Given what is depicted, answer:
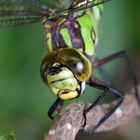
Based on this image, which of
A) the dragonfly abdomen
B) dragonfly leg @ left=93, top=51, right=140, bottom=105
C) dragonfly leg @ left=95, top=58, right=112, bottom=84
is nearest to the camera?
the dragonfly abdomen

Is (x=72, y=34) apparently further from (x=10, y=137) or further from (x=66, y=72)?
(x=10, y=137)

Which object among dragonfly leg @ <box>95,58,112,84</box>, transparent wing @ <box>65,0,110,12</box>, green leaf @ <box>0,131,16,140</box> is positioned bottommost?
dragonfly leg @ <box>95,58,112,84</box>

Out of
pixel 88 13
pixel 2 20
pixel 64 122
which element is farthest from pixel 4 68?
pixel 64 122

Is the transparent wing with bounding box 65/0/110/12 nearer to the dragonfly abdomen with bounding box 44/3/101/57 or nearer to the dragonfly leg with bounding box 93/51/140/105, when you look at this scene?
the dragonfly abdomen with bounding box 44/3/101/57

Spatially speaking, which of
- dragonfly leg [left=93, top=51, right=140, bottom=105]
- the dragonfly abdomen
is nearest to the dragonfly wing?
the dragonfly abdomen

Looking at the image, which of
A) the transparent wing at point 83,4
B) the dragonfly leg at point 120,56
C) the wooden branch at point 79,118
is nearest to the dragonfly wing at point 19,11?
the transparent wing at point 83,4

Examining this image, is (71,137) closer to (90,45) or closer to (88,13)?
(90,45)
